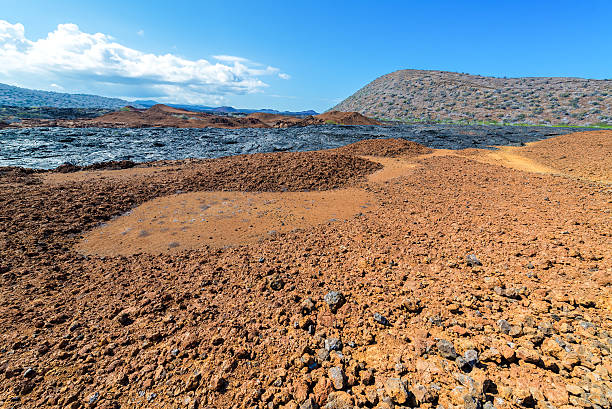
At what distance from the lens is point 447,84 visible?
211 ft

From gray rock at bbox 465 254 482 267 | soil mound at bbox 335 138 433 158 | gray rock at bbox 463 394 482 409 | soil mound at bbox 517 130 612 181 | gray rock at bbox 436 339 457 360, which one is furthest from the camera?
soil mound at bbox 335 138 433 158

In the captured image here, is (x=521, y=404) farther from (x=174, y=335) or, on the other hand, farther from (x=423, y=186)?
(x=423, y=186)

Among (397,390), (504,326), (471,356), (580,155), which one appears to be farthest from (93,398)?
(580,155)

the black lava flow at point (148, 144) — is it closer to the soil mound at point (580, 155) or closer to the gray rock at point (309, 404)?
the soil mound at point (580, 155)

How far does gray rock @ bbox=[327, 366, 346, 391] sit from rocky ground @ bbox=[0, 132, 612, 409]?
1cm

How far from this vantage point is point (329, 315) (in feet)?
10.1

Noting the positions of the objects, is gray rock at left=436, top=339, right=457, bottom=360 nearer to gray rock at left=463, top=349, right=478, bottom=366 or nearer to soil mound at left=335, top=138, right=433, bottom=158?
gray rock at left=463, top=349, right=478, bottom=366

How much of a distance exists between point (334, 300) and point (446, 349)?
130 cm

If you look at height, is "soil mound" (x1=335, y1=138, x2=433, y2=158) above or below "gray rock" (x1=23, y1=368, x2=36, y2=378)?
above

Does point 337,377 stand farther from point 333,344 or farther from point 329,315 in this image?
point 329,315

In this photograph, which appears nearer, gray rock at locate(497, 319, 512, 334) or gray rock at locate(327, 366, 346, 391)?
gray rock at locate(327, 366, 346, 391)

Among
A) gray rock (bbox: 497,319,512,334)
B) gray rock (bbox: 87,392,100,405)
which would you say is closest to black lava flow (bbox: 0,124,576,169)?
gray rock (bbox: 87,392,100,405)

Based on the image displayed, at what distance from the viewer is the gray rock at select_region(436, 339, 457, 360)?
232 cm

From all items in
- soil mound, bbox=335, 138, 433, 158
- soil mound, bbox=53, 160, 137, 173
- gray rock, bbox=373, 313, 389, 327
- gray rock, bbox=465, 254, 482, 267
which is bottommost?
soil mound, bbox=53, 160, 137, 173
